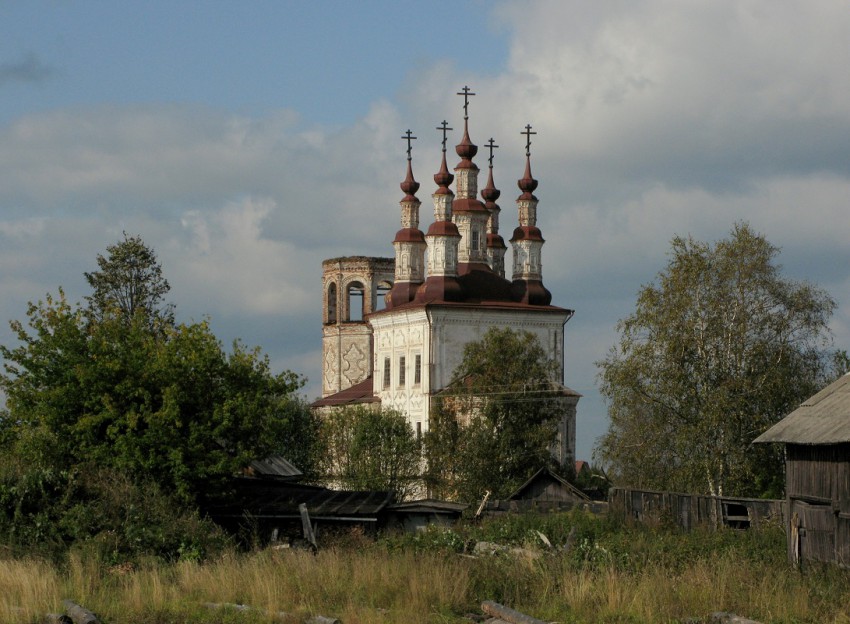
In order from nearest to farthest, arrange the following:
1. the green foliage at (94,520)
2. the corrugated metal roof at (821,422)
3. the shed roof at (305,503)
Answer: the corrugated metal roof at (821,422) < the green foliage at (94,520) < the shed roof at (305,503)

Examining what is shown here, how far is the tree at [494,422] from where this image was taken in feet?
175

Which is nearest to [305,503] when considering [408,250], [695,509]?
[695,509]

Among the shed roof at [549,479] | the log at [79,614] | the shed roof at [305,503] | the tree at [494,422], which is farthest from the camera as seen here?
the tree at [494,422]

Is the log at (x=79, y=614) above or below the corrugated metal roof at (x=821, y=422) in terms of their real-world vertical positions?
below

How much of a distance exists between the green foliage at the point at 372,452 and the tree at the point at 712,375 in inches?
598

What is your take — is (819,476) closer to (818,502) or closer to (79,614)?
(818,502)

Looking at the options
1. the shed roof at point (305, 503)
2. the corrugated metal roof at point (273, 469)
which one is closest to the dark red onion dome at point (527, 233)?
the corrugated metal roof at point (273, 469)

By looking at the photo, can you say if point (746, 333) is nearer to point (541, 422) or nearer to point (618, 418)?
point (618, 418)

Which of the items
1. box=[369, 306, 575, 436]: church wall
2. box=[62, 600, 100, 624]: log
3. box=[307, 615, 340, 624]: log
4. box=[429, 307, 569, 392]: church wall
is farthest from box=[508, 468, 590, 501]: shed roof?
box=[307, 615, 340, 624]: log

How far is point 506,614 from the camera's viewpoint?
1747 centimetres

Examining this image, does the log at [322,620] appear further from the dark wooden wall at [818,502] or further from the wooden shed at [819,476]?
the dark wooden wall at [818,502]

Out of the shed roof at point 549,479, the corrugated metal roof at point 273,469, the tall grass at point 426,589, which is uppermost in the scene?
the corrugated metal roof at point 273,469

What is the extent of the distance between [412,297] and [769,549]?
137 ft

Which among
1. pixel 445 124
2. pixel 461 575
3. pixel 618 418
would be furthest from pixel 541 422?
pixel 461 575
